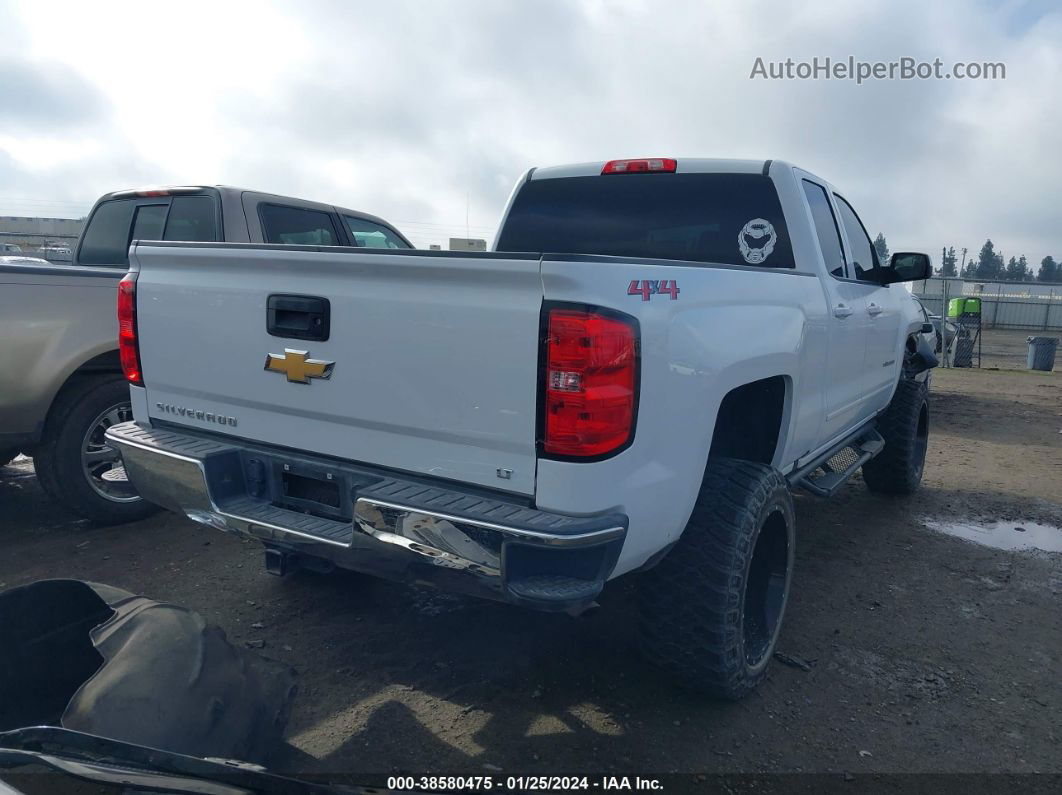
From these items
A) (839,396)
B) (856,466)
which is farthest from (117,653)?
(856,466)

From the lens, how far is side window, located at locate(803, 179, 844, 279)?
409 centimetres

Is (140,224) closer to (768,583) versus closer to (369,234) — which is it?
(369,234)

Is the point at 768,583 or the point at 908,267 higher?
the point at 908,267

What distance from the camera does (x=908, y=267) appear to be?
15.5 ft

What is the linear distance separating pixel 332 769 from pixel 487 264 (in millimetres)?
1701

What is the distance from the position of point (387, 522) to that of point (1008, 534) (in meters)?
4.67

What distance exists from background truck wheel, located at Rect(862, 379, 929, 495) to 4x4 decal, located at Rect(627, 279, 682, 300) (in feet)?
13.4

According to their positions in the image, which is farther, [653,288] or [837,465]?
[837,465]

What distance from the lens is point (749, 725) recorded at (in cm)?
289

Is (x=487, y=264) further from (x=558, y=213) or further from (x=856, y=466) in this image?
(x=856, y=466)

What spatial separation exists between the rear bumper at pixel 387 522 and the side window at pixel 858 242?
3.30 m

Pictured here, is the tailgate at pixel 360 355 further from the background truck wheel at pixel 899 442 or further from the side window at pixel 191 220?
the background truck wheel at pixel 899 442

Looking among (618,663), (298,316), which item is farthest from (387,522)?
(618,663)

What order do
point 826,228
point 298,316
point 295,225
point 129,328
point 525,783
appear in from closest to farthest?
point 525,783 < point 298,316 < point 129,328 < point 826,228 < point 295,225
